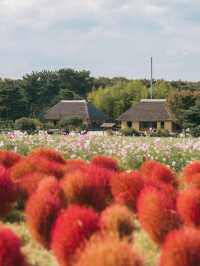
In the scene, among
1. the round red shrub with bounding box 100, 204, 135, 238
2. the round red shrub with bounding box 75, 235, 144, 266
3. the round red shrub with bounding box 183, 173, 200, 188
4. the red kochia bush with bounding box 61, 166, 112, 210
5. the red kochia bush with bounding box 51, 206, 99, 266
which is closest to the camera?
the round red shrub with bounding box 75, 235, 144, 266

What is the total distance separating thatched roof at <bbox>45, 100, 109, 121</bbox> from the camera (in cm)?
5903

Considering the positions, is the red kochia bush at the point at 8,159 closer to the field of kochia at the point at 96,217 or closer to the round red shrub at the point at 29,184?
the field of kochia at the point at 96,217

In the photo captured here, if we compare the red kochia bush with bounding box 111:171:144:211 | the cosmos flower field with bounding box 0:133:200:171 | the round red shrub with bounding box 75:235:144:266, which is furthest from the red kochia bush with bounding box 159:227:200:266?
the cosmos flower field with bounding box 0:133:200:171

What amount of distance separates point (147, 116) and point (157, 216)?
5209cm

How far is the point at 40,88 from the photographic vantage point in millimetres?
70500

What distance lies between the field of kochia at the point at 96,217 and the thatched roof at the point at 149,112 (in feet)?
157

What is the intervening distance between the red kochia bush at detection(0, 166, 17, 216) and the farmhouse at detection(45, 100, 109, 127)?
170 feet

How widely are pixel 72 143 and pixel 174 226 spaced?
335 inches

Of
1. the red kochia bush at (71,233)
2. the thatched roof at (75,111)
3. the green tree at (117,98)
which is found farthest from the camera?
the green tree at (117,98)

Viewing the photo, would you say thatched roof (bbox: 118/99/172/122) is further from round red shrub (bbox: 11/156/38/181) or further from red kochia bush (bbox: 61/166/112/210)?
red kochia bush (bbox: 61/166/112/210)

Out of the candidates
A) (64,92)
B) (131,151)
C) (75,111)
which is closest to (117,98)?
(64,92)

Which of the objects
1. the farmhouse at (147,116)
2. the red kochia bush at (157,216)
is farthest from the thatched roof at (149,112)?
the red kochia bush at (157,216)

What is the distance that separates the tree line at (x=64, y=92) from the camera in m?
59.7

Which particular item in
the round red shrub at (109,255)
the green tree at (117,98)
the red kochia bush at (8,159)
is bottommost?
the round red shrub at (109,255)
